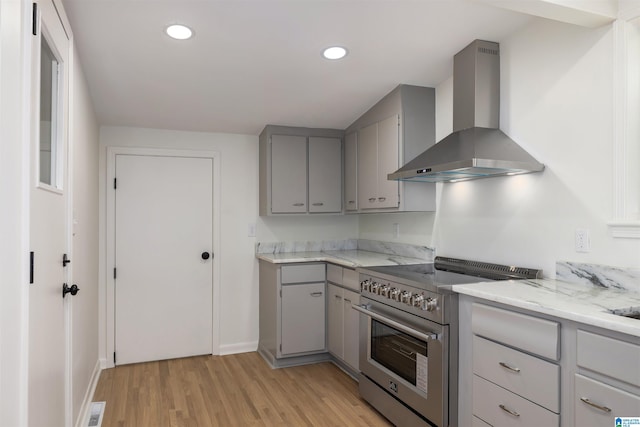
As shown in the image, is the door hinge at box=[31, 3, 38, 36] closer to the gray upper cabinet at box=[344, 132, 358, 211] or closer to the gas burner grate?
the gas burner grate

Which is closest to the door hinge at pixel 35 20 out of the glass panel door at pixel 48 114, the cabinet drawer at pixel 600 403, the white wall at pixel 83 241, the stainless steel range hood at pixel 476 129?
the glass panel door at pixel 48 114

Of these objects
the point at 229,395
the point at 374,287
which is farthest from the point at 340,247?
the point at 229,395


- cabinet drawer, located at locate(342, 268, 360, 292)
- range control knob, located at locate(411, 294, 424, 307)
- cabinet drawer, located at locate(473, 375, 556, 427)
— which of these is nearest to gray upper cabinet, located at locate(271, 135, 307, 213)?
cabinet drawer, located at locate(342, 268, 360, 292)

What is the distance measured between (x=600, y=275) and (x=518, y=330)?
0.62 metres

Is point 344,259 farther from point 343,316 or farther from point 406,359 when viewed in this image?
point 406,359

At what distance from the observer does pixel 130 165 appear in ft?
12.6

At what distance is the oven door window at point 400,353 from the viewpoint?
2.41m

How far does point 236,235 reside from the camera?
4168 millimetres

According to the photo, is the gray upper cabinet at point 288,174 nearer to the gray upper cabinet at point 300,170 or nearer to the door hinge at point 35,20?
the gray upper cabinet at point 300,170

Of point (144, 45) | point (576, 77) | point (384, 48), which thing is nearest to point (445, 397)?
point (576, 77)

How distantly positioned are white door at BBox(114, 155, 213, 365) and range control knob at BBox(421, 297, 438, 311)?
2351 millimetres

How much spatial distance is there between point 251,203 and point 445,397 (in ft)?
8.59

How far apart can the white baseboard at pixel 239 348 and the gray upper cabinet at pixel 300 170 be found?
1312 mm

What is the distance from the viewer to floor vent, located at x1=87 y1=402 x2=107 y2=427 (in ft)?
8.83
